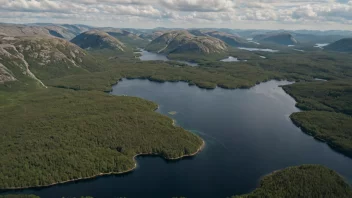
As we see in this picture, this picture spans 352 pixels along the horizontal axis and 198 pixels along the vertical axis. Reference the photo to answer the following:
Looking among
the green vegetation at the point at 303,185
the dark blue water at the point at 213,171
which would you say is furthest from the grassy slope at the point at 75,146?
the green vegetation at the point at 303,185

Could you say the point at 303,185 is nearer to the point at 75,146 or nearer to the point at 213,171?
the point at 213,171

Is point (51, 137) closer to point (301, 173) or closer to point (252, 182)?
point (252, 182)

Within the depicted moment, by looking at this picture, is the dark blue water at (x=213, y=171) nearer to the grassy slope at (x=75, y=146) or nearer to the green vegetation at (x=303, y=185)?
the grassy slope at (x=75, y=146)

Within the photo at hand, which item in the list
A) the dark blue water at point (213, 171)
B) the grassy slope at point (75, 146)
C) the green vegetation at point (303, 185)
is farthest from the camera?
the grassy slope at point (75, 146)

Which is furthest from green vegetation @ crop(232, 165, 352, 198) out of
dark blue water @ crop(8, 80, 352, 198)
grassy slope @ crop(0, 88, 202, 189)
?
grassy slope @ crop(0, 88, 202, 189)

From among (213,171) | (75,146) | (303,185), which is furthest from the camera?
(75,146)

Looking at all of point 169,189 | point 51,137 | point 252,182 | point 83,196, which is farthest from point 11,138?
point 252,182

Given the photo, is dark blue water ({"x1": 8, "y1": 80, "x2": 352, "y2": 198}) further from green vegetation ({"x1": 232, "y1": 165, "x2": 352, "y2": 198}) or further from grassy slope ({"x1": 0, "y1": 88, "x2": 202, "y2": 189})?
green vegetation ({"x1": 232, "y1": 165, "x2": 352, "y2": 198})

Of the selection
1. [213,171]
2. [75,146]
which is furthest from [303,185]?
[75,146]
